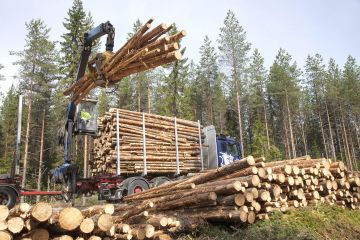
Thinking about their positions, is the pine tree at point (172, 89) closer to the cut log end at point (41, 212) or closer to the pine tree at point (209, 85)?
the pine tree at point (209, 85)

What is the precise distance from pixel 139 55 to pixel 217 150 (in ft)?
29.7

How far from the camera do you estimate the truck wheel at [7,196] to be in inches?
400

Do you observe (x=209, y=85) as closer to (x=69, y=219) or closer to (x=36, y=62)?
(x=36, y=62)

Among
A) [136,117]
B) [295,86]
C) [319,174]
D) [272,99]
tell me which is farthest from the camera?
[272,99]

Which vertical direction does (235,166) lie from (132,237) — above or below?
above

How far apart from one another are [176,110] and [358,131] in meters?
32.0

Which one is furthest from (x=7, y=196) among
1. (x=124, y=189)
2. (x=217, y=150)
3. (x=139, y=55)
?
(x=217, y=150)

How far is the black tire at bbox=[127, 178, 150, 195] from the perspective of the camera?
39.6ft

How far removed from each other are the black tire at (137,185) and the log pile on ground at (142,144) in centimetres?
54

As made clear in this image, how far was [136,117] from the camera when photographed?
13.5 m

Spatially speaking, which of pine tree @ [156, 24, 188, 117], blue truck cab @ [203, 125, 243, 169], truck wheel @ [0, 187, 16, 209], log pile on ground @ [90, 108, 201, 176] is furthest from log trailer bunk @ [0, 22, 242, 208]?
pine tree @ [156, 24, 188, 117]

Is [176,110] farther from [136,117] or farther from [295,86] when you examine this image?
[136,117]

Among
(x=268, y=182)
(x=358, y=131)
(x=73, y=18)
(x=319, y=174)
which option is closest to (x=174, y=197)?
(x=268, y=182)

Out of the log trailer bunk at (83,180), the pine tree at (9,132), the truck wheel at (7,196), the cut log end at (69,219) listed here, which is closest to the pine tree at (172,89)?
the pine tree at (9,132)
